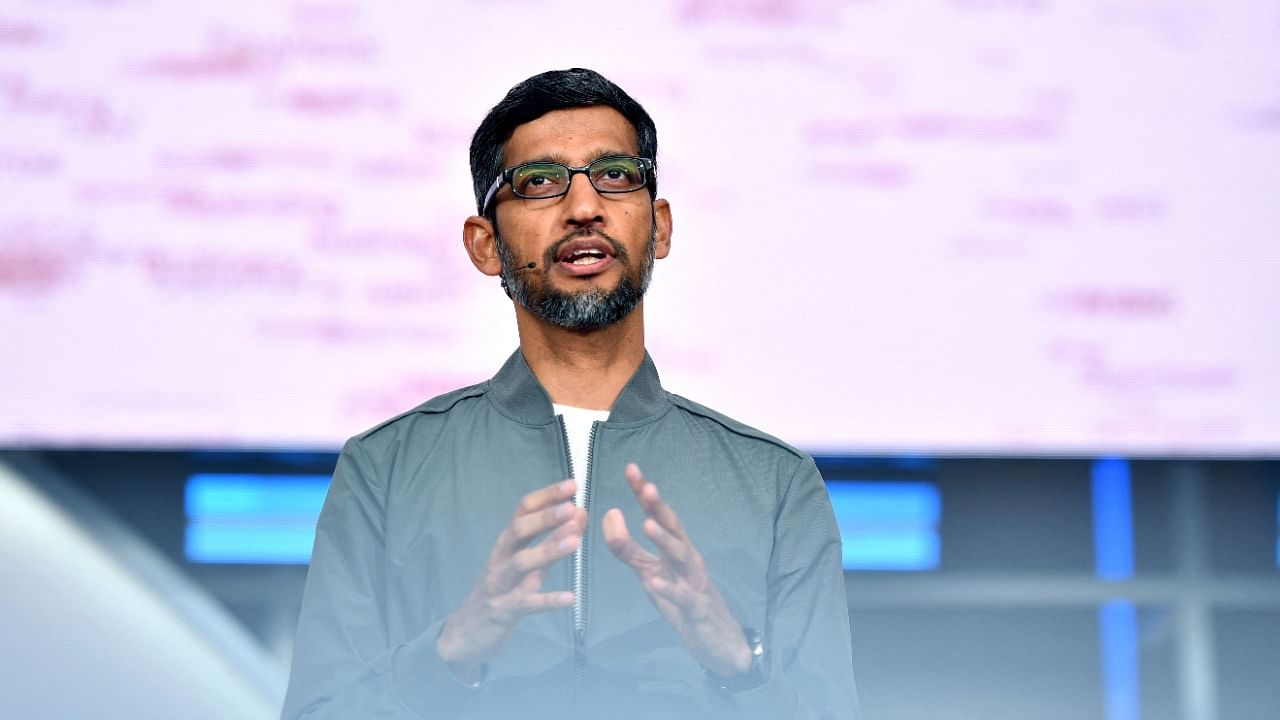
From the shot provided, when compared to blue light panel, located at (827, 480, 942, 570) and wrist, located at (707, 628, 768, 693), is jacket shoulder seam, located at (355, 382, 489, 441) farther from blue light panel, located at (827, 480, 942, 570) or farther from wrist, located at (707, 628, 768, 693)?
blue light panel, located at (827, 480, 942, 570)

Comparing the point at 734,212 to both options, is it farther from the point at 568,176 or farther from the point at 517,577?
the point at 517,577

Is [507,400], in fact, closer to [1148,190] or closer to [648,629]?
[648,629]

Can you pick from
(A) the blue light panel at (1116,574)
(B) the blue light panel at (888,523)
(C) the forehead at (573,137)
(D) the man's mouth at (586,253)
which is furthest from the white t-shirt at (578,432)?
(A) the blue light panel at (1116,574)

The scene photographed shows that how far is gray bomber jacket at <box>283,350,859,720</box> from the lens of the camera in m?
1.17

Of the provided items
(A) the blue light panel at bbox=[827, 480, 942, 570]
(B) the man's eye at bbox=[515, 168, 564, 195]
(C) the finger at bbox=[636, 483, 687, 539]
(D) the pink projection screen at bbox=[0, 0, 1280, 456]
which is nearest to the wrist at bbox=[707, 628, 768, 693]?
(C) the finger at bbox=[636, 483, 687, 539]

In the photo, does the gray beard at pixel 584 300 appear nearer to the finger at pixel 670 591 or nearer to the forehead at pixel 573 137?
the forehead at pixel 573 137

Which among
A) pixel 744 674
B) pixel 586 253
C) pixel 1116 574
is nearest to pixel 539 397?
pixel 586 253

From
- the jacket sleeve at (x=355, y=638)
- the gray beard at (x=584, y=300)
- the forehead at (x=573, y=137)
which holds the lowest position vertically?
the jacket sleeve at (x=355, y=638)

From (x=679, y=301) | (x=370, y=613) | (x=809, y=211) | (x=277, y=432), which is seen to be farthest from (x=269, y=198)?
(x=370, y=613)

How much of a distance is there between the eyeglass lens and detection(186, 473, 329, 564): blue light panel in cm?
139

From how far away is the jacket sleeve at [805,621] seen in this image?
1144 millimetres

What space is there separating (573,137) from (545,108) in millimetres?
55

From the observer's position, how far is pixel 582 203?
132cm

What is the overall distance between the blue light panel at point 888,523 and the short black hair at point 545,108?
1320 millimetres
